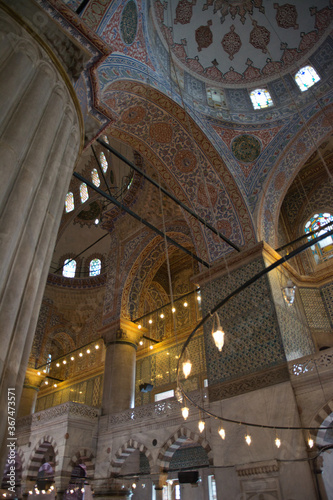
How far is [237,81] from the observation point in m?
9.56

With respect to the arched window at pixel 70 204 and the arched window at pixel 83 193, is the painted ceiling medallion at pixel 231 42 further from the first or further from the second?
the arched window at pixel 70 204

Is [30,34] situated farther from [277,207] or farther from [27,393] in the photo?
[27,393]

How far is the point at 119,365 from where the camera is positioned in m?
9.63

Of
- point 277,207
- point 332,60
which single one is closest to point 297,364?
point 277,207

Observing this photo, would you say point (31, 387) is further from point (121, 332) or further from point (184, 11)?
point (184, 11)

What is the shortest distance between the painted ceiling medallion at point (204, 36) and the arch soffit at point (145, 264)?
5019 millimetres

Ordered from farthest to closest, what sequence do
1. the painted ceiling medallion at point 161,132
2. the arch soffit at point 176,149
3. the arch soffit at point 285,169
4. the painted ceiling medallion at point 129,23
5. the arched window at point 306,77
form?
the arched window at point 306,77 → the painted ceiling medallion at point 161,132 → the arch soffit at point 285,169 → the arch soffit at point 176,149 → the painted ceiling medallion at point 129,23

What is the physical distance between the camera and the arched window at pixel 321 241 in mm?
9500

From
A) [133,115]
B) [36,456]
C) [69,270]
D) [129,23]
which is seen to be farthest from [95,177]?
[36,456]

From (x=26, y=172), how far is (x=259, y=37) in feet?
27.6

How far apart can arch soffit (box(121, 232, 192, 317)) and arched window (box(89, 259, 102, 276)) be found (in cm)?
414

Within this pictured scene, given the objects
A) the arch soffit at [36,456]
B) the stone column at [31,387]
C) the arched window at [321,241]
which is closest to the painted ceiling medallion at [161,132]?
the arched window at [321,241]

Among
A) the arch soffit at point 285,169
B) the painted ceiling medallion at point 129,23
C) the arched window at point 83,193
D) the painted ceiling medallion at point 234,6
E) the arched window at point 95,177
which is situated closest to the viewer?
the painted ceiling medallion at point 129,23

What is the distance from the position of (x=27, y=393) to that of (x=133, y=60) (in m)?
11.2
